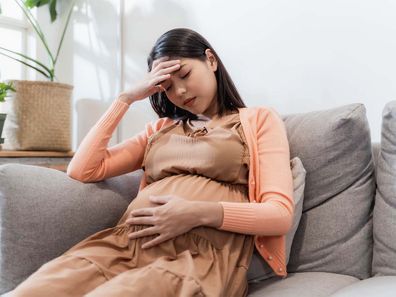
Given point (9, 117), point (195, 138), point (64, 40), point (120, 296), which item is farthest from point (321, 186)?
point (64, 40)

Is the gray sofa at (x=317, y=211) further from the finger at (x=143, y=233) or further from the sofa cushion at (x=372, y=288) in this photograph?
the finger at (x=143, y=233)

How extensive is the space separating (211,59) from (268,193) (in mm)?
450

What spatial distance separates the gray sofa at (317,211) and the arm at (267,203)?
0.12 metres

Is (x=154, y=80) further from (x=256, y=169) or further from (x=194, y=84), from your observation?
(x=256, y=169)

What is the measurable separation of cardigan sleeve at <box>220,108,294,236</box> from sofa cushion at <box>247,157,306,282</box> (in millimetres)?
44

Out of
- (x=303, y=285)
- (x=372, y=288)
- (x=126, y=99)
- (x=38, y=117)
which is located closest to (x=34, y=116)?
(x=38, y=117)

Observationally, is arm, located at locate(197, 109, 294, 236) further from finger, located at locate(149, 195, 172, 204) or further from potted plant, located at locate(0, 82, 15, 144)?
potted plant, located at locate(0, 82, 15, 144)

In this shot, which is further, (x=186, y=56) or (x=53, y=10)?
(x=53, y=10)

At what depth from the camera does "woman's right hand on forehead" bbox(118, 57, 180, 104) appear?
3.94 feet

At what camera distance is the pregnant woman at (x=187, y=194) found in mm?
892

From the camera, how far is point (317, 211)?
3.87 feet

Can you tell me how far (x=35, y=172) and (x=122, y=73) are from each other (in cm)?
109

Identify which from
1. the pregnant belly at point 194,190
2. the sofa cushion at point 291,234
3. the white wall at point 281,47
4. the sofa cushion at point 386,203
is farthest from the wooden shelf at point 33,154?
the sofa cushion at point 386,203

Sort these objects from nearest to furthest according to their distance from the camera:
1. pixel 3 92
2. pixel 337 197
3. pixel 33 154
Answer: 1. pixel 337 197
2. pixel 3 92
3. pixel 33 154
